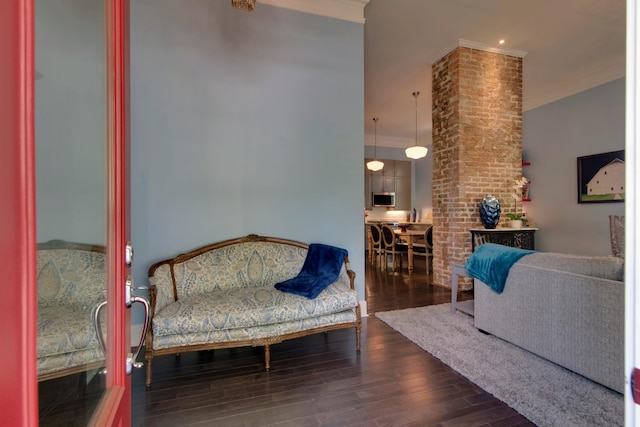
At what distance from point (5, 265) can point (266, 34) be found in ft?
10.8

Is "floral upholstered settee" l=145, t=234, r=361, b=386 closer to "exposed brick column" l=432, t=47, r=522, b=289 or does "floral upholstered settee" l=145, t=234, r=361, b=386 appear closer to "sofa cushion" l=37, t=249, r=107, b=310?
"sofa cushion" l=37, t=249, r=107, b=310

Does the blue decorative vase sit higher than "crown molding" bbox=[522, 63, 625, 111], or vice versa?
"crown molding" bbox=[522, 63, 625, 111]

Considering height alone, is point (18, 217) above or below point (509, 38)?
below

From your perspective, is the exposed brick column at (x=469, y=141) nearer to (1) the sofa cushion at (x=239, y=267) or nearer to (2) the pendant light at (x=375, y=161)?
(1) the sofa cushion at (x=239, y=267)

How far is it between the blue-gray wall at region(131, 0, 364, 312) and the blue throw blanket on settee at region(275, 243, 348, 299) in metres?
0.34

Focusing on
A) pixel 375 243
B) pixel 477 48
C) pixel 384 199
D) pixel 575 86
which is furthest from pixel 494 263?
pixel 384 199

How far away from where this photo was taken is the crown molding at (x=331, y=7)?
3.05 m

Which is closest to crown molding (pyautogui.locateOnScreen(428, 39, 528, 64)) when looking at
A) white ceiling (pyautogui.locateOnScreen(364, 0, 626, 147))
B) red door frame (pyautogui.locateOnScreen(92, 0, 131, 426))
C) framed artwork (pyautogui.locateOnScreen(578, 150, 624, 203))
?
white ceiling (pyautogui.locateOnScreen(364, 0, 626, 147))

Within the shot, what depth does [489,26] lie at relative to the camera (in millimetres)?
3770

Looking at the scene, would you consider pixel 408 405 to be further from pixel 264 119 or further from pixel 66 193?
pixel 264 119

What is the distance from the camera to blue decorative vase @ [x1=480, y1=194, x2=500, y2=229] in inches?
158

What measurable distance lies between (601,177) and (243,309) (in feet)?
19.8

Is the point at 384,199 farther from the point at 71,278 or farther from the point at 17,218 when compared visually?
the point at 17,218

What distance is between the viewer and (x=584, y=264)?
1933 millimetres
